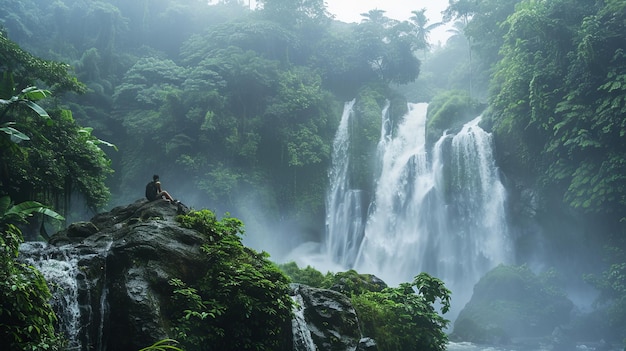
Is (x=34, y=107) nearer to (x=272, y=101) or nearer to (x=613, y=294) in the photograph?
(x=272, y=101)

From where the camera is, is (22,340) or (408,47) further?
(408,47)

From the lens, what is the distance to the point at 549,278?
64.5 feet

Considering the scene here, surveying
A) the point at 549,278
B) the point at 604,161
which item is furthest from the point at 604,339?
the point at 604,161

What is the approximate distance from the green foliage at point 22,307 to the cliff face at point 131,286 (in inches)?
41.6

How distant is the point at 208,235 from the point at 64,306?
268cm

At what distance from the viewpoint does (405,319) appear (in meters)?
10.1

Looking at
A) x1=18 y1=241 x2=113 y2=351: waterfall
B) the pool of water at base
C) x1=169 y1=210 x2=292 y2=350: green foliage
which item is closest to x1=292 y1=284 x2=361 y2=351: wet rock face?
x1=169 y1=210 x2=292 y2=350: green foliage

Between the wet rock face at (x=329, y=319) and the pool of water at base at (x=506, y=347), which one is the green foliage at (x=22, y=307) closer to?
the wet rock face at (x=329, y=319)

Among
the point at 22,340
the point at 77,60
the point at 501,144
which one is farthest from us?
the point at 77,60

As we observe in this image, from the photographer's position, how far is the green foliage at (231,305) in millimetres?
6984

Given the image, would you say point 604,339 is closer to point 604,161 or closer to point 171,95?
point 604,161

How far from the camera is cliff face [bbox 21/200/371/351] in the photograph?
652 centimetres

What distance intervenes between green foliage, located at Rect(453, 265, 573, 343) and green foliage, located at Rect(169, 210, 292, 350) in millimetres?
12600

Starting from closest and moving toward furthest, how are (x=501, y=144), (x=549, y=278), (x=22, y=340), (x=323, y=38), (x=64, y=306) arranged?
1. (x=22, y=340)
2. (x=64, y=306)
3. (x=549, y=278)
4. (x=501, y=144)
5. (x=323, y=38)
